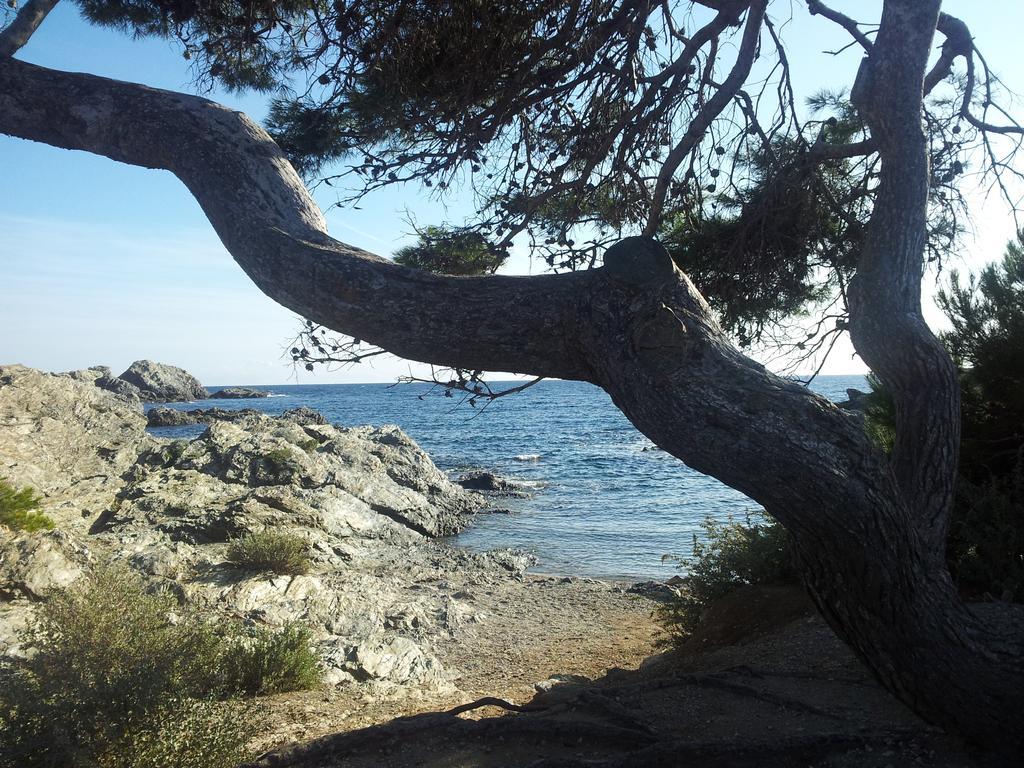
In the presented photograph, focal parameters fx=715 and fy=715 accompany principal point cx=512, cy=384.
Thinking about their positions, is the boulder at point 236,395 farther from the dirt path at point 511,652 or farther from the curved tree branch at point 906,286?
the curved tree branch at point 906,286

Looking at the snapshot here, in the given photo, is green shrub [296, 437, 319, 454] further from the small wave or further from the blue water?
the small wave

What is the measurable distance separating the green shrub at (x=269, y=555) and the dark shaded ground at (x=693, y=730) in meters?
3.90

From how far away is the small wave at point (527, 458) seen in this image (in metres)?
30.0

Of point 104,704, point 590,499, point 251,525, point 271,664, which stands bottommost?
point 590,499

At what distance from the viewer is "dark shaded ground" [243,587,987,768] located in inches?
127

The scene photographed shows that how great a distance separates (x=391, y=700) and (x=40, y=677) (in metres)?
2.45

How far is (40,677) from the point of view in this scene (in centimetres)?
360

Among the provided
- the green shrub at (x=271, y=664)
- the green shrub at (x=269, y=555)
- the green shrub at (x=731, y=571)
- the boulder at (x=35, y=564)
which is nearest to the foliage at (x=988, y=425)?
the green shrub at (x=731, y=571)

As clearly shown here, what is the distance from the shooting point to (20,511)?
788cm

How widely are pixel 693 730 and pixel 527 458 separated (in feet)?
87.9

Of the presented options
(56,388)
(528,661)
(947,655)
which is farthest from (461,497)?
(947,655)

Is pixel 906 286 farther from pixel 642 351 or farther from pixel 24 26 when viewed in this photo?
pixel 24 26

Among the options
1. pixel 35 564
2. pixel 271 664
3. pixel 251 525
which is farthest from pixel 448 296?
pixel 251 525

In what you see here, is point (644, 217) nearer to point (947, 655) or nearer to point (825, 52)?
point (825, 52)
